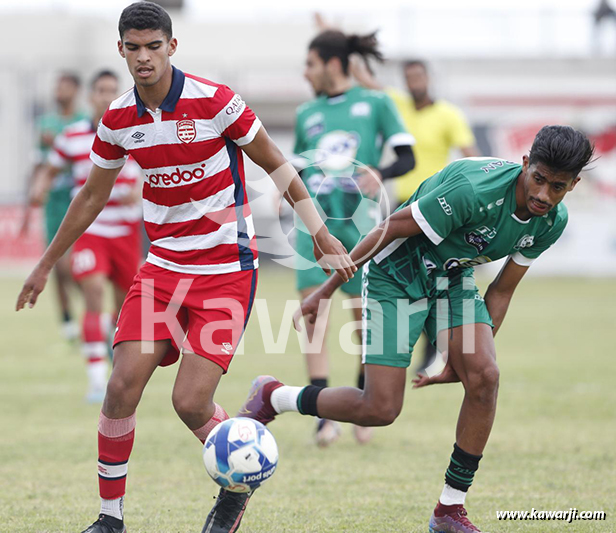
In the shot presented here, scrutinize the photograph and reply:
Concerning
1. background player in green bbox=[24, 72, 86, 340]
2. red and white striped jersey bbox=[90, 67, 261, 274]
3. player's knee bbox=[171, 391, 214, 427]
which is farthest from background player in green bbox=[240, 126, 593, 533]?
background player in green bbox=[24, 72, 86, 340]

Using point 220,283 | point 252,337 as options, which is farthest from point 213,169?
point 252,337

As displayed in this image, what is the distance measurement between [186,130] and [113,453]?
55.5 inches

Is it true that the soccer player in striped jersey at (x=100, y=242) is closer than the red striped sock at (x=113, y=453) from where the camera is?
No

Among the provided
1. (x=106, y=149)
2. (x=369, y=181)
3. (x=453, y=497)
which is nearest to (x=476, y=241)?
(x=453, y=497)

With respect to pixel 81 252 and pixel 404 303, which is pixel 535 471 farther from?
pixel 81 252

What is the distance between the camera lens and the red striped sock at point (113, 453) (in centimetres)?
411

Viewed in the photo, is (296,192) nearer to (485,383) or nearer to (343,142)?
(485,383)

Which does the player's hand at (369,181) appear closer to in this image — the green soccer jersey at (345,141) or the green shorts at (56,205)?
the green soccer jersey at (345,141)

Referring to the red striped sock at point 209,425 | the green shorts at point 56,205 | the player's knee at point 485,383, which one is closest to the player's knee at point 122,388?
the red striped sock at point 209,425

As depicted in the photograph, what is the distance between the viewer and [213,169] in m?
4.20

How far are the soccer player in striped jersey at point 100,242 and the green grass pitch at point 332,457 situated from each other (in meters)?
0.46

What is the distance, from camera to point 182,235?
13.8 ft

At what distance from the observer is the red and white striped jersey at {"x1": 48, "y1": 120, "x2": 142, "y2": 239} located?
799cm

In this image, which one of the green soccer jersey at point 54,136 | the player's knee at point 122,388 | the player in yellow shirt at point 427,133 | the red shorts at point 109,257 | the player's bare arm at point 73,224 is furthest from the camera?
the green soccer jersey at point 54,136
